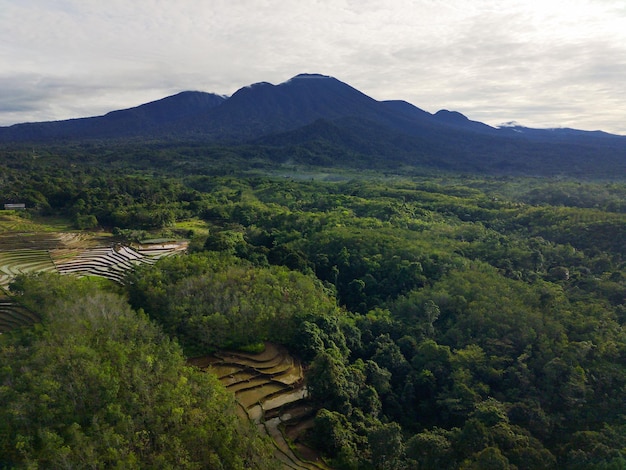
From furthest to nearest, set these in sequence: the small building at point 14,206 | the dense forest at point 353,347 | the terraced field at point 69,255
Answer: the small building at point 14,206, the terraced field at point 69,255, the dense forest at point 353,347

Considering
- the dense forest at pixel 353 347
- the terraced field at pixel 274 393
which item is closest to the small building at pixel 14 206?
the dense forest at pixel 353 347

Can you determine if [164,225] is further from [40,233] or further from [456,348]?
[456,348]

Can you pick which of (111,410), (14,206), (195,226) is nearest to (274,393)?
(111,410)

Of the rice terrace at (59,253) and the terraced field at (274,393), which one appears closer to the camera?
the terraced field at (274,393)

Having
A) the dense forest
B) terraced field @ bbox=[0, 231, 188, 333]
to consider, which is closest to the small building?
the dense forest

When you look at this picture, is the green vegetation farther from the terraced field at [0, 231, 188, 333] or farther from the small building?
the small building

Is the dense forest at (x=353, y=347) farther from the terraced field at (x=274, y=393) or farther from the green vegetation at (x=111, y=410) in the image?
the terraced field at (x=274, y=393)

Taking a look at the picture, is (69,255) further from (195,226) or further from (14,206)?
(14,206)
